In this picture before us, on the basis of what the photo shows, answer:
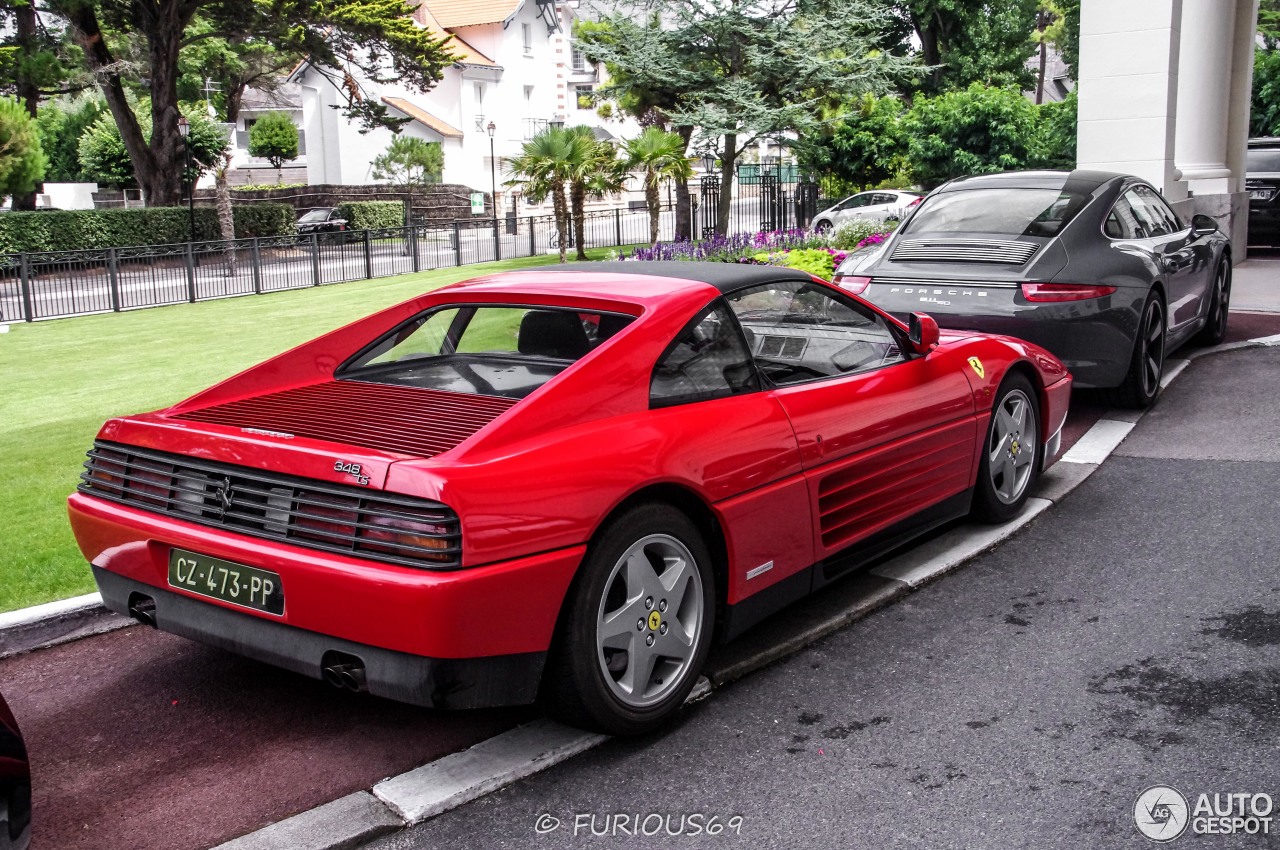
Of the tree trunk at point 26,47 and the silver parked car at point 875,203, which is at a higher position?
the tree trunk at point 26,47

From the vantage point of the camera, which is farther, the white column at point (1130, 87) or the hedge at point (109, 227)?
the hedge at point (109, 227)

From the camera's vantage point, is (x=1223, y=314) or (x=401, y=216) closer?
(x=1223, y=314)

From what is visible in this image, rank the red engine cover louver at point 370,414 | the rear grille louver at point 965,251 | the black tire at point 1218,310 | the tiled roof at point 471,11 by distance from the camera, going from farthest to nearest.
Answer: the tiled roof at point 471,11, the black tire at point 1218,310, the rear grille louver at point 965,251, the red engine cover louver at point 370,414

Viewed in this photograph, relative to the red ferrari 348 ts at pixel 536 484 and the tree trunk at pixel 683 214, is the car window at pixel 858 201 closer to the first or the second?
the tree trunk at pixel 683 214

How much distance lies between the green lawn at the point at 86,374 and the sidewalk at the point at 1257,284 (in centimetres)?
1084

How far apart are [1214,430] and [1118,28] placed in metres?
8.63

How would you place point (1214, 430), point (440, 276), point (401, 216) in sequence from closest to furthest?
point (1214, 430), point (440, 276), point (401, 216)

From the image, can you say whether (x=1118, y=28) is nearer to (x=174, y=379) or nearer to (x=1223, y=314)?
(x=1223, y=314)

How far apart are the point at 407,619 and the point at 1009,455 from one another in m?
3.51

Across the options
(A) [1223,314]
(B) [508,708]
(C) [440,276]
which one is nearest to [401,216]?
(C) [440,276]

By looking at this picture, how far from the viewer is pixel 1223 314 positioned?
35.5 feet

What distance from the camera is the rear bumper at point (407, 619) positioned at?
3170 mm

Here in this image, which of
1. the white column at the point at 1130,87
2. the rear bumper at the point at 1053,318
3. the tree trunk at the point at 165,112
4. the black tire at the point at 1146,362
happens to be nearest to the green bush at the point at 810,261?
the white column at the point at 1130,87

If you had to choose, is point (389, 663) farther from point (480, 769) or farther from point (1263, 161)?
A: point (1263, 161)
